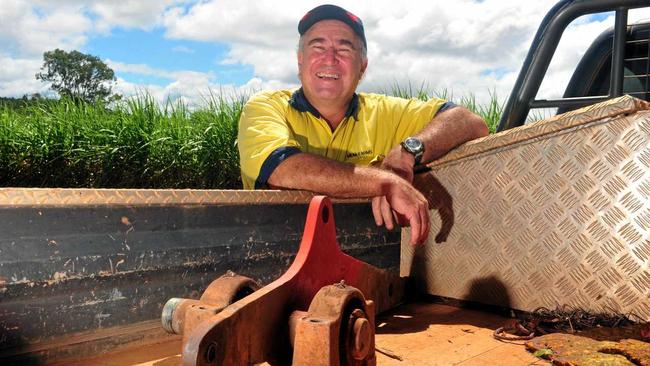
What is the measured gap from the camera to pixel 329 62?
292cm

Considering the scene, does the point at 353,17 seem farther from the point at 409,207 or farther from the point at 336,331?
the point at 336,331

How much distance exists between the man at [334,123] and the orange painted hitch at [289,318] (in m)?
0.80

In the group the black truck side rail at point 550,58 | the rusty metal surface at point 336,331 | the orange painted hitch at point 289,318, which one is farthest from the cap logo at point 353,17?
the rusty metal surface at point 336,331

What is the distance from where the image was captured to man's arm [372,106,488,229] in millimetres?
2117

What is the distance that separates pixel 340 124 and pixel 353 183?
2.64 ft

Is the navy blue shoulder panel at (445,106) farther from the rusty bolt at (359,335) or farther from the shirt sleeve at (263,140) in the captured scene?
the rusty bolt at (359,335)

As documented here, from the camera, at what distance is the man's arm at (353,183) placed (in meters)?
1.98

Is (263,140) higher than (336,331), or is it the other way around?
(263,140)

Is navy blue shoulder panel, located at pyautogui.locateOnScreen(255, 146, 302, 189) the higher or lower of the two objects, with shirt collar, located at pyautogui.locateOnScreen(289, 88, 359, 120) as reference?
lower

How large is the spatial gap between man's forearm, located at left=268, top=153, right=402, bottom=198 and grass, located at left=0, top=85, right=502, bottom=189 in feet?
15.4

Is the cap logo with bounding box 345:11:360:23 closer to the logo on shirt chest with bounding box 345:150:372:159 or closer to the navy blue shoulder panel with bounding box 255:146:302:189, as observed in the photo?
the logo on shirt chest with bounding box 345:150:372:159

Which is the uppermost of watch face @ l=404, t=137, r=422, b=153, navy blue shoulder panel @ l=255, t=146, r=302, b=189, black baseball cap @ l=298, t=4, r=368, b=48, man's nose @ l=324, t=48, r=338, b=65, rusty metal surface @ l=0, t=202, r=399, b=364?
black baseball cap @ l=298, t=4, r=368, b=48

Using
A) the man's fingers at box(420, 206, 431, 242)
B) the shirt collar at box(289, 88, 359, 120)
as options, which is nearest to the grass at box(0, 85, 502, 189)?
the shirt collar at box(289, 88, 359, 120)

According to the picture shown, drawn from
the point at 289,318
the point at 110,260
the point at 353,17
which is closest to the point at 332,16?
the point at 353,17
